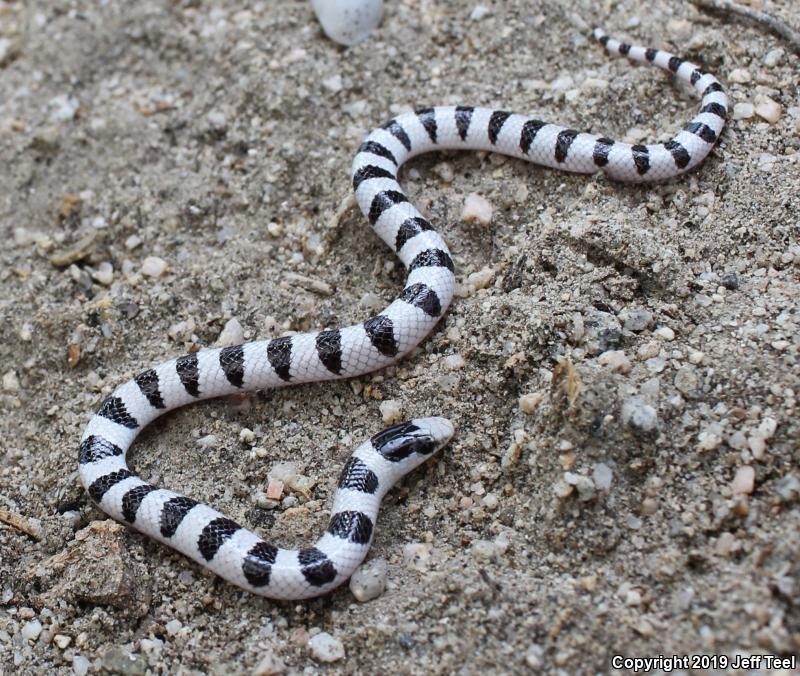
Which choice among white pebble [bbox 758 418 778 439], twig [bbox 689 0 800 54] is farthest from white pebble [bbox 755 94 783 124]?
white pebble [bbox 758 418 778 439]

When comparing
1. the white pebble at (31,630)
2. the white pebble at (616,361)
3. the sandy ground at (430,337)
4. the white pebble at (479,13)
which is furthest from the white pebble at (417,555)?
the white pebble at (479,13)

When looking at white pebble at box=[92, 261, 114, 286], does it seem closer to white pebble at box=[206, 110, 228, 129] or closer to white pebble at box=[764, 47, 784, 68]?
white pebble at box=[206, 110, 228, 129]

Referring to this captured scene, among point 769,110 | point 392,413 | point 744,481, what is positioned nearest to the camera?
point 744,481

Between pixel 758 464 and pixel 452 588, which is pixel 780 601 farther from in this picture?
pixel 452 588

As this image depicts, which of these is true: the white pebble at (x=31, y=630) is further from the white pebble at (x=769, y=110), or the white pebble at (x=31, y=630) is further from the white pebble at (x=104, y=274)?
the white pebble at (x=769, y=110)

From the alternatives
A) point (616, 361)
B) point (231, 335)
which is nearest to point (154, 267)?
point (231, 335)

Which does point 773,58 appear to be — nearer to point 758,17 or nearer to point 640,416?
point 758,17
